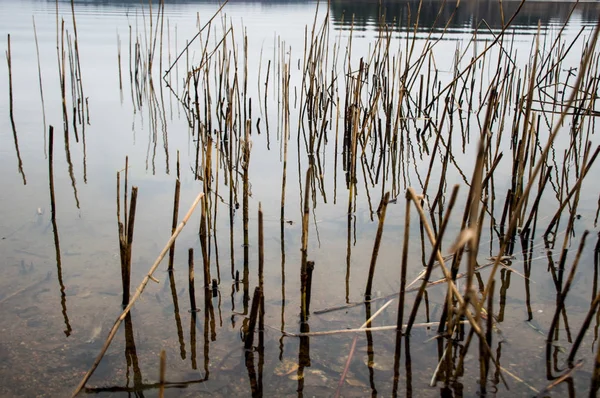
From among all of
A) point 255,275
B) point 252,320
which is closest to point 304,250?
point 252,320

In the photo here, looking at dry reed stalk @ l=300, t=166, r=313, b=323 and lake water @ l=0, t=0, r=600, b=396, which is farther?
dry reed stalk @ l=300, t=166, r=313, b=323

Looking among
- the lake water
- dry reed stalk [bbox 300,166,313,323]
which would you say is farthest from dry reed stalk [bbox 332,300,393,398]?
dry reed stalk [bbox 300,166,313,323]

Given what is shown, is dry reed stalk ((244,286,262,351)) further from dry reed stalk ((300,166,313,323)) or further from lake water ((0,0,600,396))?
dry reed stalk ((300,166,313,323))

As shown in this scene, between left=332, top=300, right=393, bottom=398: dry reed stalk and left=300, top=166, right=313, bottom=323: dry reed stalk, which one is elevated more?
left=300, top=166, right=313, bottom=323: dry reed stalk

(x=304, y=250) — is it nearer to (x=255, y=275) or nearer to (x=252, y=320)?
(x=252, y=320)

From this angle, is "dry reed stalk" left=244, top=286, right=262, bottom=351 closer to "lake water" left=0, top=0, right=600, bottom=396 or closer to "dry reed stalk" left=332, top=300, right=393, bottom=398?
"lake water" left=0, top=0, right=600, bottom=396

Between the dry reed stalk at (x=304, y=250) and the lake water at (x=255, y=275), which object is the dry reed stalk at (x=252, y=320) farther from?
the dry reed stalk at (x=304, y=250)

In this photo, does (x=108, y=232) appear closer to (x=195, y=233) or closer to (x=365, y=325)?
(x=195, y=233)

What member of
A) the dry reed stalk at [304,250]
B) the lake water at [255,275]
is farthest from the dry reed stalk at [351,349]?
the dry reed stalk at [304,250]

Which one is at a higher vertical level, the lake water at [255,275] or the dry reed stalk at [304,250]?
the dry reed stalk at [304,250]

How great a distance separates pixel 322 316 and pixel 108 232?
1.33 metres

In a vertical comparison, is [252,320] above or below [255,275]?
above

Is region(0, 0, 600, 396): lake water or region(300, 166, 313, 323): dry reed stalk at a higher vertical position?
region(300, 166, 313, 323): dry reed stalk

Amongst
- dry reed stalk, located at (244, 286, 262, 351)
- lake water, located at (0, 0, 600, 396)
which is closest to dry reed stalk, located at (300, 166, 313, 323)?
lake water, located at (0, 0, 600, 396)
